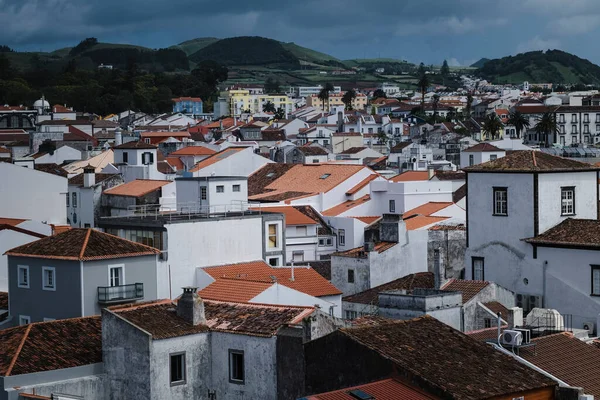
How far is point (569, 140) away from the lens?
487 ft

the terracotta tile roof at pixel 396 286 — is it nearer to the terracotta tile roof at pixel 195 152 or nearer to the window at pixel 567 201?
the window at pixel 567 201

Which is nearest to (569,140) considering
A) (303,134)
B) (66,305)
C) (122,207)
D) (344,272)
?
(303,134)

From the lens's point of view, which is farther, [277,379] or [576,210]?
→ [576,210]

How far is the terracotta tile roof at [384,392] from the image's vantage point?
2145 cm

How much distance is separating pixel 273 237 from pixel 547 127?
9729 centimetres

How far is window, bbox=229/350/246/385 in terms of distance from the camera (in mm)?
27500

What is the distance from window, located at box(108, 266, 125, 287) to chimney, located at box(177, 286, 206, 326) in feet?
22.9

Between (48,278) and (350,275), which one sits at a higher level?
(48,278)

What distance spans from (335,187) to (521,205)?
2783cm

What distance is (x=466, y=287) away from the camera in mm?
37188

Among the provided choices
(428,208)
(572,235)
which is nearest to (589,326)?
(572,235)

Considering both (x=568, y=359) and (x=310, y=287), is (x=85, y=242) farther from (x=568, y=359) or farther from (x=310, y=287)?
(x=568, y=359)

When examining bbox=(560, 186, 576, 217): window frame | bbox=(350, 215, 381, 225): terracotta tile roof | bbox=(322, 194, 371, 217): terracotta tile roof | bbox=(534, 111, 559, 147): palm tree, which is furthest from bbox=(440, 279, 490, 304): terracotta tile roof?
bbox=(534, 111, 559, 147): palm tree

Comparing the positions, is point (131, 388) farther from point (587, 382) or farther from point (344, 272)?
point (344, 272)
